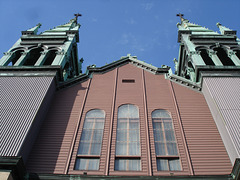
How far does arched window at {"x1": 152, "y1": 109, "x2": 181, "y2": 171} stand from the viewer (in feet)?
45.0

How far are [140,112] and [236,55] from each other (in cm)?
1330

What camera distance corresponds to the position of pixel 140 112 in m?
17.3

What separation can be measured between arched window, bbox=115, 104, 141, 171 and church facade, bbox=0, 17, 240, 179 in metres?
0.05

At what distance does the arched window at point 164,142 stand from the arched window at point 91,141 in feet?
10.4

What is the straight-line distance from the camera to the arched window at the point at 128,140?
1372 cm

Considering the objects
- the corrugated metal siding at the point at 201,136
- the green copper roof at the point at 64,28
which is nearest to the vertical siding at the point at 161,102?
the corrugated metal siding at the point at 201,136

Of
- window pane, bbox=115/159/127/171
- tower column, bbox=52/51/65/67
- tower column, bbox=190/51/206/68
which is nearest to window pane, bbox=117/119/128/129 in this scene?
window pane, bbox=115/159/127/171

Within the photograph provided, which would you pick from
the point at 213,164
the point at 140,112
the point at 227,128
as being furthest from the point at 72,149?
the point at 227,128

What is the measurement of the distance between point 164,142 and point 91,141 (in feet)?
13.4

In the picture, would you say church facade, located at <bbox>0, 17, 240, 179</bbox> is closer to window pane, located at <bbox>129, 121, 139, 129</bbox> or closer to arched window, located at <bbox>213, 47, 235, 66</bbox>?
window pane, located at <bbox>129, 121, 139, 129</bbox>

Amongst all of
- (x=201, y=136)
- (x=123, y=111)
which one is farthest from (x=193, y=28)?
(x=201, y=136)

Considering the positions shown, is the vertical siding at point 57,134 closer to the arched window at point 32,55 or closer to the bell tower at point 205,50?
the arched window at point 32,55

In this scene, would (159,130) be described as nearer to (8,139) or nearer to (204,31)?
(8,139)

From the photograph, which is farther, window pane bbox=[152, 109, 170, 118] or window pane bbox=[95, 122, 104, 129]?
window pane bbox=[152, 109, 170, 118]
